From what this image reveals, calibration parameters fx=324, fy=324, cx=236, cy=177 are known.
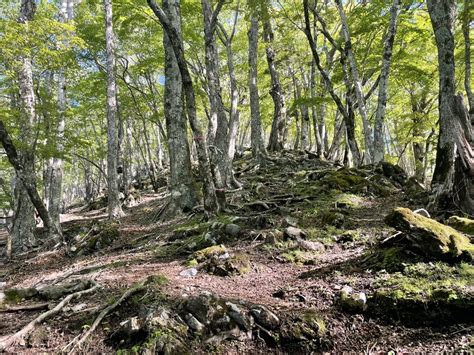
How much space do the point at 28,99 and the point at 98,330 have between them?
10.7m

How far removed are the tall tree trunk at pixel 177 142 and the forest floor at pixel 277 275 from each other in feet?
2.42

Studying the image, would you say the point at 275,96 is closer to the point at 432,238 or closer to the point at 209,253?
the point at 209,253

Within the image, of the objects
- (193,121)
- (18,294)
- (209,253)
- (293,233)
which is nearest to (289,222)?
(293,233)

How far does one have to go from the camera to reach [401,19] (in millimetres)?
12906

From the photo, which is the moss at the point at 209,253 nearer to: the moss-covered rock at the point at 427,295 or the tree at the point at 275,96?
the moss-covered rock at the point at 427,295

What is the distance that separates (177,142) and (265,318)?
22.2 ft

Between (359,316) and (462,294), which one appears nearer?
Result: (462,294)

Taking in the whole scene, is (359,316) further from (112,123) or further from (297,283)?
(112,123)

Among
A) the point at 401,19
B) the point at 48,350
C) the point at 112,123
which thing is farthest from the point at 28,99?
the point at 401,19

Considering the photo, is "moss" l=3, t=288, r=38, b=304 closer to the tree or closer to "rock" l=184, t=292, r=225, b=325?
"rock" l=184, t=292, r=225, b=325

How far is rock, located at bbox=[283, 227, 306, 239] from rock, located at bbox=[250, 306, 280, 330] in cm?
235

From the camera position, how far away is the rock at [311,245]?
5.74m

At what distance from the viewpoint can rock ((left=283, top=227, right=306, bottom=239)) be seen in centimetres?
601

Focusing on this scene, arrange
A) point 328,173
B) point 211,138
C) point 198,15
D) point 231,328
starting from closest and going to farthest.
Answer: point 231,328 < point 328,173 < point 198,15 < point 211,138
